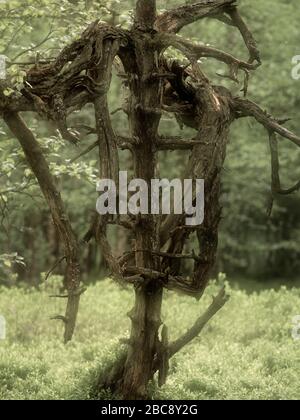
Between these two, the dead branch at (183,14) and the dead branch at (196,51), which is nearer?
the dead branch at (196,51)

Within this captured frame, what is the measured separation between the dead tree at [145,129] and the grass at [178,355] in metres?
1.30

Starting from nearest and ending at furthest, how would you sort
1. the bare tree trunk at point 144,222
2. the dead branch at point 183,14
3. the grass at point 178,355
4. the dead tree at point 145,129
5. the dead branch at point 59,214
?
the dead branch at point 59,214
the dead tree at point 145,129
the bare tree trunk at point 144,222
the dead branch at point 183,14
the grass at point 178,355

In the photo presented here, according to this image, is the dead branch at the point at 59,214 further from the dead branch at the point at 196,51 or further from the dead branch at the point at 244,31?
the dead branch at the point at 244,31

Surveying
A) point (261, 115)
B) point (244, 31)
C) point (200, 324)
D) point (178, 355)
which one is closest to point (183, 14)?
point (244, 31)

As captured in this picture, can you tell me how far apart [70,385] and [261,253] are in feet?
64.8

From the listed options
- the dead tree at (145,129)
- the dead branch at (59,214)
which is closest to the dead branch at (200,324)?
the dead tree at (145,129)

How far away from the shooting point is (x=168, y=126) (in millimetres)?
25641

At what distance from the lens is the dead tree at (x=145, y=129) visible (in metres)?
8.26

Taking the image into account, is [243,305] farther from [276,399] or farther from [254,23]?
[254,23]

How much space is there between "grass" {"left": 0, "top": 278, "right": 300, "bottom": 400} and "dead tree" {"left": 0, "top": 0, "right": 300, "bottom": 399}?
130 centimetres

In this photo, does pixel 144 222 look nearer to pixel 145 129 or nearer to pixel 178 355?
pixel 145 129

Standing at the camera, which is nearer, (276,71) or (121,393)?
(121,393)

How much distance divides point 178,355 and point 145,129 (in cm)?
648
